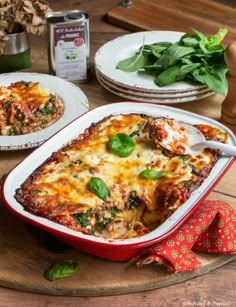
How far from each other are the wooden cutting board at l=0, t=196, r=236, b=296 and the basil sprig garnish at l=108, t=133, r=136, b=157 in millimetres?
257

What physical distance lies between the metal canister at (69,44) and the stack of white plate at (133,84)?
0.19 ft

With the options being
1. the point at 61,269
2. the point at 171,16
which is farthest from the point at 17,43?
the point at 61,269

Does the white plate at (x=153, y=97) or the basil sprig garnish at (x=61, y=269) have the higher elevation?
the white plate at (x=153, y=97)

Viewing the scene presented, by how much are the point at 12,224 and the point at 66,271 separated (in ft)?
0.73

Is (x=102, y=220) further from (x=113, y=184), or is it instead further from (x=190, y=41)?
(x=190, y=41)

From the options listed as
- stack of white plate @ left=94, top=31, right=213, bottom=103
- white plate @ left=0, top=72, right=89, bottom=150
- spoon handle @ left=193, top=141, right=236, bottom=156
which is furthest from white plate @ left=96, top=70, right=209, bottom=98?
spoon handle @ left=193, top=141, right=236, bottom=156

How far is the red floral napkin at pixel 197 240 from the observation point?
1468mm

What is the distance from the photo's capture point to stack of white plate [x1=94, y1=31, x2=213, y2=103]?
2016 mm

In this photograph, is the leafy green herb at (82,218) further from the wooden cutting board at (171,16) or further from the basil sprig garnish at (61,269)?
the wooden cutting board at (171,16)

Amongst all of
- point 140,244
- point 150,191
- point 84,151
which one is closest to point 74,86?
point 84,151

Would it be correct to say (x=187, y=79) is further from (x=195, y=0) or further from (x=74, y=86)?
(x=195, y=0)

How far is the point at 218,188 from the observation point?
1739mm

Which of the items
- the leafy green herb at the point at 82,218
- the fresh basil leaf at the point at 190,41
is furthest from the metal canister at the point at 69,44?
the leafy green herb at the point at 82,218

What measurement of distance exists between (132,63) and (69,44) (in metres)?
0.21
